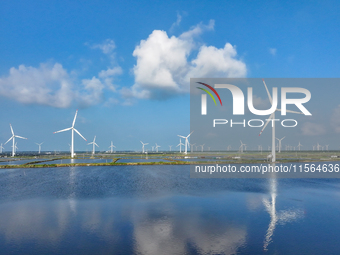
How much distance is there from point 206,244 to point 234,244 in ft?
5.93

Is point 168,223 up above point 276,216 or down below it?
above

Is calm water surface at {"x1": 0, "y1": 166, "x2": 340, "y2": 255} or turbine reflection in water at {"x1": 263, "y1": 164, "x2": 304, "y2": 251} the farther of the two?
turbine reflection in water at {"x1": 263, "y1": 164, "x2": 304, "y2": 251}

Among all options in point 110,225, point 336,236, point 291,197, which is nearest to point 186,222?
point 110,225

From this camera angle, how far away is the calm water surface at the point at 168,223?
1410cm

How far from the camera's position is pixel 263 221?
753 inches

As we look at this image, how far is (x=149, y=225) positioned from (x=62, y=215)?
8746 mm

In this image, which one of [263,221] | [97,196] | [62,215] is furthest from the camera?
[97,196]

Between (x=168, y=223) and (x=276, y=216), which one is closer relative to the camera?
(x=168, y=223)

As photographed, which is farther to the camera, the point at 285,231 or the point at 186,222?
the point at 186,222

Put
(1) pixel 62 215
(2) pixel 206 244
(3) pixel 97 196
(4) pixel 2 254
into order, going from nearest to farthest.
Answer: (4) pixel 2 254, (2) pixel 206 244, (1) pixel 62 215, (3) pixel 97 196

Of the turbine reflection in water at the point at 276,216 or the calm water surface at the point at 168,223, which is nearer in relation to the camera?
the calm water surface at the point at 168,223

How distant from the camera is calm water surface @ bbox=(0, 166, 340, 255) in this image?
14.1 metres

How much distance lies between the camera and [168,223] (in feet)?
60.3

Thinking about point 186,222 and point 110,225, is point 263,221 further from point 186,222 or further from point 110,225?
point 110,225
